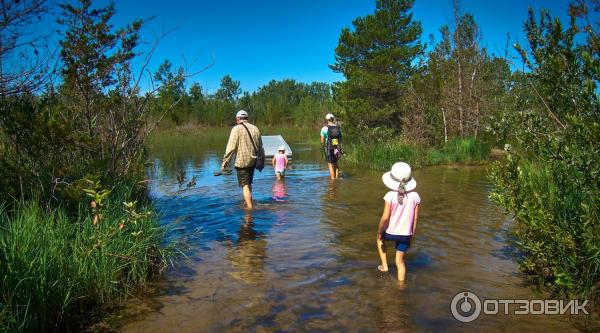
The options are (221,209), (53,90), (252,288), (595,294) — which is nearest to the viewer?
(595,294)

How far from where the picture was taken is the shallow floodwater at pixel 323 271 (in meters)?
4.31

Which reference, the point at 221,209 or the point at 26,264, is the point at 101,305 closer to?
the point at 26,264

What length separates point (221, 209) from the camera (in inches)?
372

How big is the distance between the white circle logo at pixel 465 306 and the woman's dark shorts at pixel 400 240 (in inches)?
30.6

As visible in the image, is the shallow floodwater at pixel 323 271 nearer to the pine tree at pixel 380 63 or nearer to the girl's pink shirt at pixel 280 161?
the girl's pink shirt at pixel 280 161

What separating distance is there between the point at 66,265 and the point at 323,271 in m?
3.05

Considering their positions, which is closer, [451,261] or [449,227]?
[451,261]

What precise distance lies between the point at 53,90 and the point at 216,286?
4347mm

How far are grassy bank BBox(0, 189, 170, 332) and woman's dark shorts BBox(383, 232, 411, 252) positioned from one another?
2.82 m

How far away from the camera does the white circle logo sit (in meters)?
4.42

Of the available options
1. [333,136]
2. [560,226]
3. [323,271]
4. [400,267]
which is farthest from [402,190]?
[333,136]

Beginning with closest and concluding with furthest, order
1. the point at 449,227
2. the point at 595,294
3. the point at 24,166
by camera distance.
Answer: the point at 595,294, the point at 24,166, the point at 449,227

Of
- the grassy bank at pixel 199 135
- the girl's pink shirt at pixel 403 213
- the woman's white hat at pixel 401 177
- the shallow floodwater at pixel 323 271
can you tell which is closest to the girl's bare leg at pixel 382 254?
the shallow floodwater at pixel 323 271

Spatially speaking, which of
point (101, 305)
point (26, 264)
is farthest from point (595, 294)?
point (26, 264)
